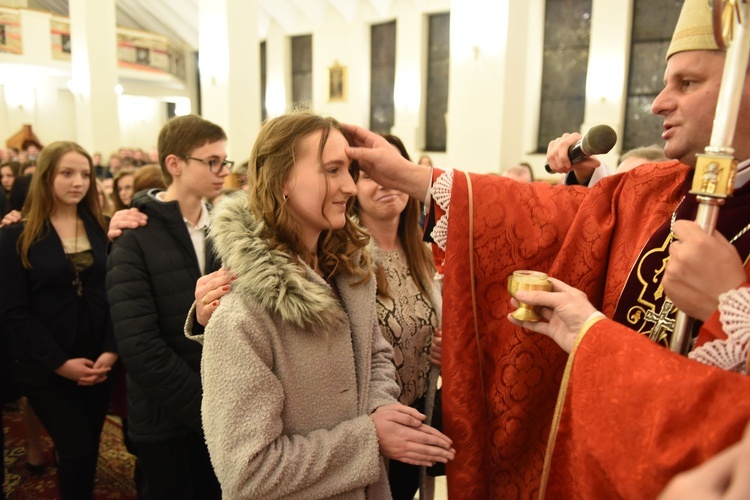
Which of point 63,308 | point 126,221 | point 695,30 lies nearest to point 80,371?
point 63,308

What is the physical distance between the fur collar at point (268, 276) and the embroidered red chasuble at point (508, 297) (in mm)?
440

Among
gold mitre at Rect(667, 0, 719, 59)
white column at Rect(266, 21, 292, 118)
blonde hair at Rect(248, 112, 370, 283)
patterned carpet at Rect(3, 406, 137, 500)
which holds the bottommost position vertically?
patterned carpet at Rect(3, 406, 137, 500)

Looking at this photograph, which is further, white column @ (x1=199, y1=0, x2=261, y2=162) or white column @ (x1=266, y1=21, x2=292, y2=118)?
white column @ (x1=266, y1=21, x2=292, y2=118)

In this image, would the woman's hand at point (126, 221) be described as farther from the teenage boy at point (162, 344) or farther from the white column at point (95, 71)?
the white column at point (95, 71)

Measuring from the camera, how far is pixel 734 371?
1.11 m

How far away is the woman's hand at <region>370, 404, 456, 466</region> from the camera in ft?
4.91

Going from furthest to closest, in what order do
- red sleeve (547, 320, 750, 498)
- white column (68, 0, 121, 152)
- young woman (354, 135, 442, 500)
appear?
1. white column (68, 0, 121, 152)
2. young woman (354, 135, 442, 500)
3. red sleeve (547, 320, 750, 498)

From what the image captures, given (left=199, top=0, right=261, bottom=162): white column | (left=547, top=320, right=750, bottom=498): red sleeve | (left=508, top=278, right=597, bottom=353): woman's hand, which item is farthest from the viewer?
(left=199, top=0, right=261, bottom=162): white column

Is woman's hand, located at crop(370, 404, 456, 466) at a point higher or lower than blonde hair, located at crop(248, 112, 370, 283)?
lower

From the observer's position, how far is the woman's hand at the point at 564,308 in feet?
4.37

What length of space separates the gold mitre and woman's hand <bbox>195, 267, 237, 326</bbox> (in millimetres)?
1315

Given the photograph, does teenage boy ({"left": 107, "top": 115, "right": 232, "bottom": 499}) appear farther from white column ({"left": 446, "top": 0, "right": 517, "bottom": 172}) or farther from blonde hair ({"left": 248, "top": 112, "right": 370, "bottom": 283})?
white column ({"left": 446, "top": 0, "right": 517, "bottom": 172})

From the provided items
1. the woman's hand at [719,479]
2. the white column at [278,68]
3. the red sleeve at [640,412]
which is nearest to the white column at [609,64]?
the white column at [278,68]

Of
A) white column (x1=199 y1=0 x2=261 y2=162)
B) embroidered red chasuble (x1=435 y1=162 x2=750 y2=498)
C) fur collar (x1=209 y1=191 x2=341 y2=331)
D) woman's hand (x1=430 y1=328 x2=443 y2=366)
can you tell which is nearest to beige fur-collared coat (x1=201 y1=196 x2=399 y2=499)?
fur collar (x1=209 y1=191 x2=341 y2=331)
